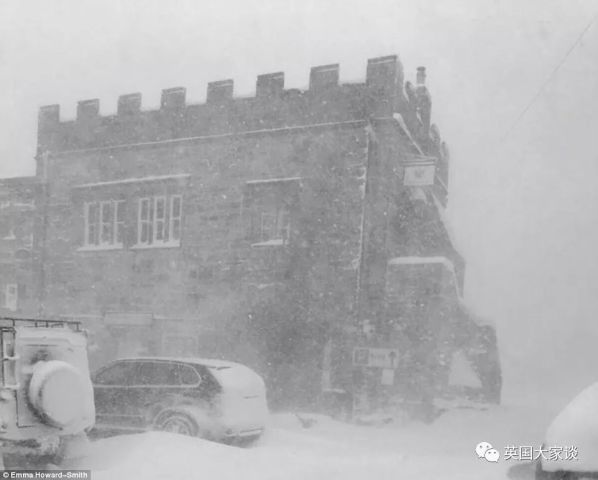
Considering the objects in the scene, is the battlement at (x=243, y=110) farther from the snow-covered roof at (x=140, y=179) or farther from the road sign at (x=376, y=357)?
the road sign at (x=376, y=357)

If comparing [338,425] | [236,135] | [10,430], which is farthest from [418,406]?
[10,430]

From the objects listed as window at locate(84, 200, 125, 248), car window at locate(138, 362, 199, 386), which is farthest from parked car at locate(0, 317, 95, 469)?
window at locate(84, 200, 125, 248)

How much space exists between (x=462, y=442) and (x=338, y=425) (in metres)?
2.25

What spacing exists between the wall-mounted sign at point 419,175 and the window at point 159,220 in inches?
195

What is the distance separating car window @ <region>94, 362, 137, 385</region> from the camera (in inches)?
377

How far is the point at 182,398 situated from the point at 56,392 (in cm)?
409

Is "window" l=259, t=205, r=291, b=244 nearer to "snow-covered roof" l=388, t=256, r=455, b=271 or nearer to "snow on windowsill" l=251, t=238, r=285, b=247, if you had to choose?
"snow on windowsill" l=251, t=238, r=285, b=247

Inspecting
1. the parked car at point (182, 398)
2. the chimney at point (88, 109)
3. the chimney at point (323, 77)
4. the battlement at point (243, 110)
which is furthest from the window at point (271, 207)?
the parked car at point (182, 398)

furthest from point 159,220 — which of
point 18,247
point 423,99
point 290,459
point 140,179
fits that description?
point 290,459

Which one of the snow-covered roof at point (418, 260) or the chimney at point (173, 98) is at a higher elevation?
the chimney at point (173, 98)

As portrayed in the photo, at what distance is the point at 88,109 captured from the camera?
653 inches

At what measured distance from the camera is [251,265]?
14641 millimetres

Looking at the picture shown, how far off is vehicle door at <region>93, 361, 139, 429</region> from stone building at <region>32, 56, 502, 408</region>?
4733mm

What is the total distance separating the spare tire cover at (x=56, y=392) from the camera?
5.09m
